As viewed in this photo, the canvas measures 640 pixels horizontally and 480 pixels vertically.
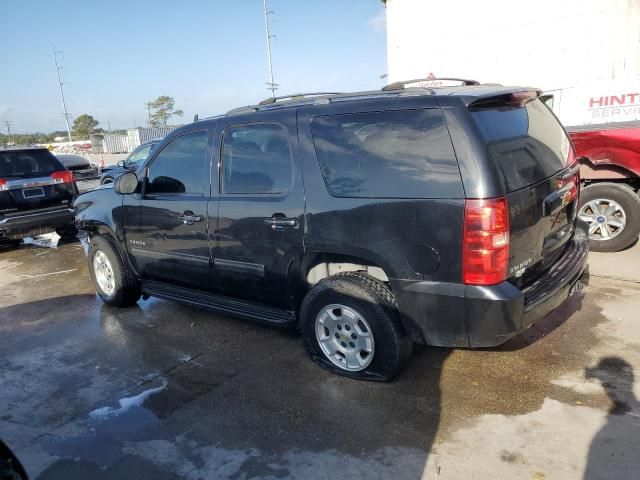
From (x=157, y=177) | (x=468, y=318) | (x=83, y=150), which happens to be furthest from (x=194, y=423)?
(x=83, y=150)

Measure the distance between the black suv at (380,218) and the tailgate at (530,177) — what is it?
0.01 metres

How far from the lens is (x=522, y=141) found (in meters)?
2.97

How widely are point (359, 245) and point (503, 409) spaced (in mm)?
1316

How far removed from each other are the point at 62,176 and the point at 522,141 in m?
7.51

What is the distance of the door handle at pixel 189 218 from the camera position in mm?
3918

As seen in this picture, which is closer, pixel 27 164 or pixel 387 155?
pixel 387 155

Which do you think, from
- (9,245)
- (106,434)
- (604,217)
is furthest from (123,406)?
(9,245)

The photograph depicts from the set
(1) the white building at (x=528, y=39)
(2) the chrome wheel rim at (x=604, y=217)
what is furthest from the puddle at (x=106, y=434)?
(1) the white building at (x=528, y=39)

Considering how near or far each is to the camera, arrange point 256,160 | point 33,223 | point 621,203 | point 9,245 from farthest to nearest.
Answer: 1. point 9,245
2. point 33,223
3. point 621,203
4. point 256,160

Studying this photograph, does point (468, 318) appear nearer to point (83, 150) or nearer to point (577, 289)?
point (577, 289)

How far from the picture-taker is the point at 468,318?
2740 mm

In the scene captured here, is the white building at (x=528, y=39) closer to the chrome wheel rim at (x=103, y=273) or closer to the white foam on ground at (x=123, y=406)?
the chrome wheel rim at (x=103, y=273)

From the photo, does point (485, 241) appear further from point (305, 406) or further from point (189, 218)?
point (189, 218)

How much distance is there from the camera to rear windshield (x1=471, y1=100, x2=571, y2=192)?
2725mm
